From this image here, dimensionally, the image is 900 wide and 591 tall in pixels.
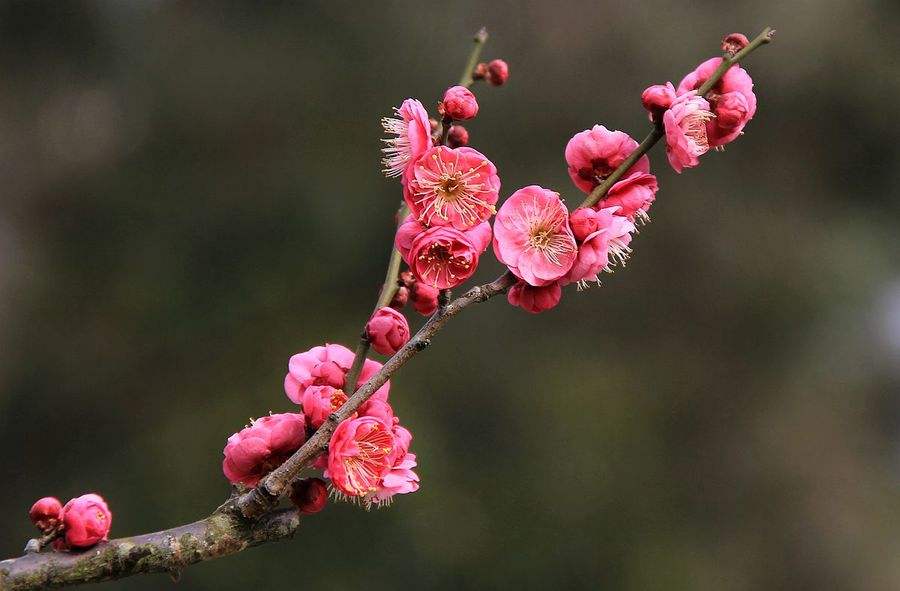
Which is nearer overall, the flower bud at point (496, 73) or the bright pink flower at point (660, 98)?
the bright pink flower at point (660, 98)

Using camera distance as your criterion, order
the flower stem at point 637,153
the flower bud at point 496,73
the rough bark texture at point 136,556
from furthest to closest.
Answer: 1. the flower bud at point 496,73
2. the flower stem at point 637,153
3. the rough bark texture at point 136,556

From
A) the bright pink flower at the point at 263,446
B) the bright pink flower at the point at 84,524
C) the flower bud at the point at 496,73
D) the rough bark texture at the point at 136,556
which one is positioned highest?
the flower bud at the point at 496,73

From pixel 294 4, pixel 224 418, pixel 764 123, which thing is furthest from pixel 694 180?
pixel 224 418

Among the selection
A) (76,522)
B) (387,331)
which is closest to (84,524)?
(76,522)

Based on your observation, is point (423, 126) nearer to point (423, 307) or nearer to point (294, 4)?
point (423, 307)

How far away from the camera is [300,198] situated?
3.31m

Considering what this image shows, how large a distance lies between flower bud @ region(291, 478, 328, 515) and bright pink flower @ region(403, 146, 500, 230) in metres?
0.19

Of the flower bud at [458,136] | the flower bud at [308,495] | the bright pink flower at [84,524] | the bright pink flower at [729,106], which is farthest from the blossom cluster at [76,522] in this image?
the bright pink flower at [729,106]

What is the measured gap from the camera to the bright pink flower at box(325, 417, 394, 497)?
0.62 metres

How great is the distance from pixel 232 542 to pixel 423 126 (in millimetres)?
293

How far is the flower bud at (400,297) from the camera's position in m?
0.71

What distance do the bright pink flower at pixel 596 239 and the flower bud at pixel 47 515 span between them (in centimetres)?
35

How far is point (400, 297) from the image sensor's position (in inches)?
28.1

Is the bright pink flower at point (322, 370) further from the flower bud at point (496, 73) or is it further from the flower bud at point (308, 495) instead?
the flower bud at point (496, 73)
